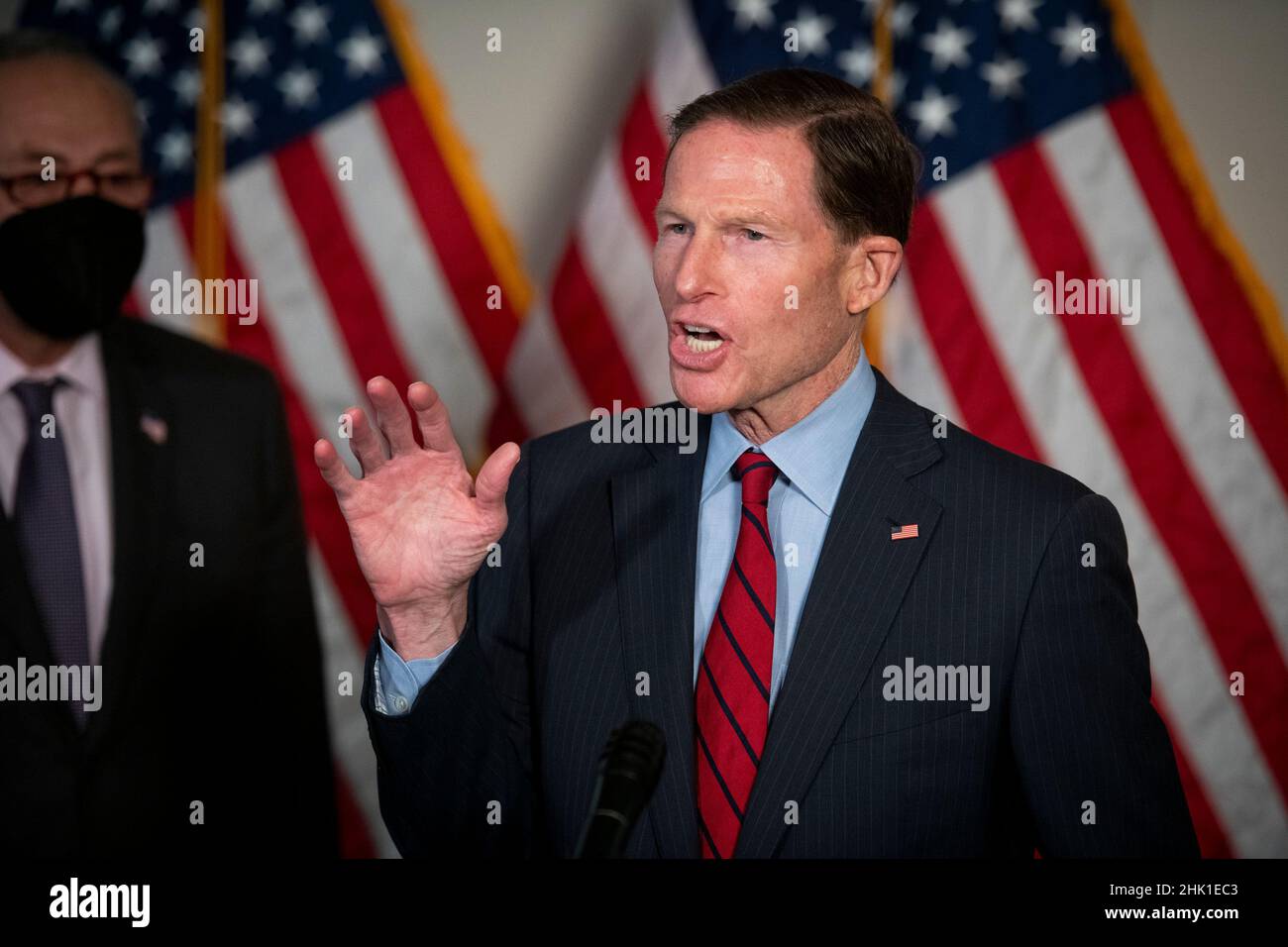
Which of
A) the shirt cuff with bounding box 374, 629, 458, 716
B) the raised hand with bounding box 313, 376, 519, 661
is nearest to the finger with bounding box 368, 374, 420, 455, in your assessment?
A: the raised hand with bounding box 313, 376, 519, 661

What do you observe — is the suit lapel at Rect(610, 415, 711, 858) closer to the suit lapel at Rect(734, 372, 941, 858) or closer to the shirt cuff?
the suit lapel at Rect(734, 372, 941, 858)

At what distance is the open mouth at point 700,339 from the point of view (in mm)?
1821

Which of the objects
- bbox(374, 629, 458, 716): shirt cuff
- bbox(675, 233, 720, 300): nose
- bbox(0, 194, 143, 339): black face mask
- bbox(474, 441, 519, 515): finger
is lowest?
bbox(374, 629, 458, 716): shirt cuff

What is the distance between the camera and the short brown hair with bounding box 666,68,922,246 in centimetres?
186

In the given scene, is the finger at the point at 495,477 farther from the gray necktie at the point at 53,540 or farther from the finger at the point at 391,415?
the gray necktie at the point at 53,540

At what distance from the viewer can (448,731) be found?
1665 millimetres

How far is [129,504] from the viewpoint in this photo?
8.16 feet

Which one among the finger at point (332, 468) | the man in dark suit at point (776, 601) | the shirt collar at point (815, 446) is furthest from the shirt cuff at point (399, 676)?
the shirt collar at point (815, 446)

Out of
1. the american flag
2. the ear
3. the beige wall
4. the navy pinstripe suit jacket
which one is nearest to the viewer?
the navy pinstripe suit jacket

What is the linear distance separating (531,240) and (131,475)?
3.18 feet

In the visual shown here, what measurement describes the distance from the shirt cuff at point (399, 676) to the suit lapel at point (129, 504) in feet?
3.32

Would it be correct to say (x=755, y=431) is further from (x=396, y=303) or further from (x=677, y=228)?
(x=396, y=303)

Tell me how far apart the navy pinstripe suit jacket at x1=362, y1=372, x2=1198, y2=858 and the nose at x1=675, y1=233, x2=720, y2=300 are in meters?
0.27

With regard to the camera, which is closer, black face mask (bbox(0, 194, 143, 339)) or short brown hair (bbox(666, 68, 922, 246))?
short brown hair (bbox(666, 68, 922, 246))
